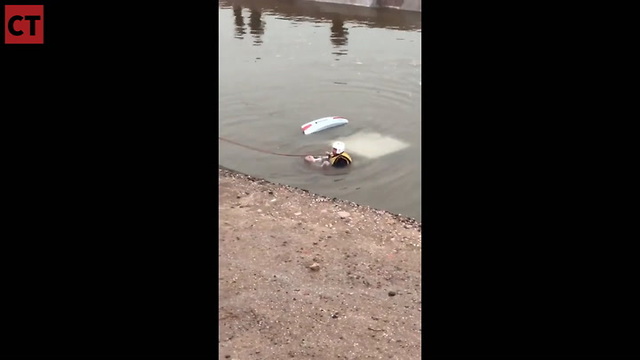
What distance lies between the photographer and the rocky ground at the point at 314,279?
5438 millimetres

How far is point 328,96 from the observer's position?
13.7m

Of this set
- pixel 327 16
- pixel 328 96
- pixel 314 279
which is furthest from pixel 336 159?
pixel 327 16

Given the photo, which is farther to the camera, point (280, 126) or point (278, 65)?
point (278, 65)

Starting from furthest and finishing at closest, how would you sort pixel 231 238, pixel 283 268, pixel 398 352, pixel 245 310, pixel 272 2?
pixel 272 2 < pixel 231 238 < pixel 283 268 < pixel 245 310 < pixel 398 352

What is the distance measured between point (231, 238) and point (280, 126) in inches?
203

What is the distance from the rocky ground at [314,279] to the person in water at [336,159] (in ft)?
4.47

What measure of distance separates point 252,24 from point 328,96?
846 centimetres

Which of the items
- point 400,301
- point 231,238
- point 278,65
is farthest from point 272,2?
point 400,301

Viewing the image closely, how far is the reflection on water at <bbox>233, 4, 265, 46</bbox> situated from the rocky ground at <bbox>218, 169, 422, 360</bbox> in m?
11.2

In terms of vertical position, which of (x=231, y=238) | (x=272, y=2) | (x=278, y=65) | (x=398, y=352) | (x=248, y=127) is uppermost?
(x=272, y=2)

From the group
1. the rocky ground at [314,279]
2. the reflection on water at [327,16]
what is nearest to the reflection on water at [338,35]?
the reflection on water at [327,16]

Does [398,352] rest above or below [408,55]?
below

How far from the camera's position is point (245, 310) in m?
5.89

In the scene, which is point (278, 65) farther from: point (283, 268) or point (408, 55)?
point (283, 268)
